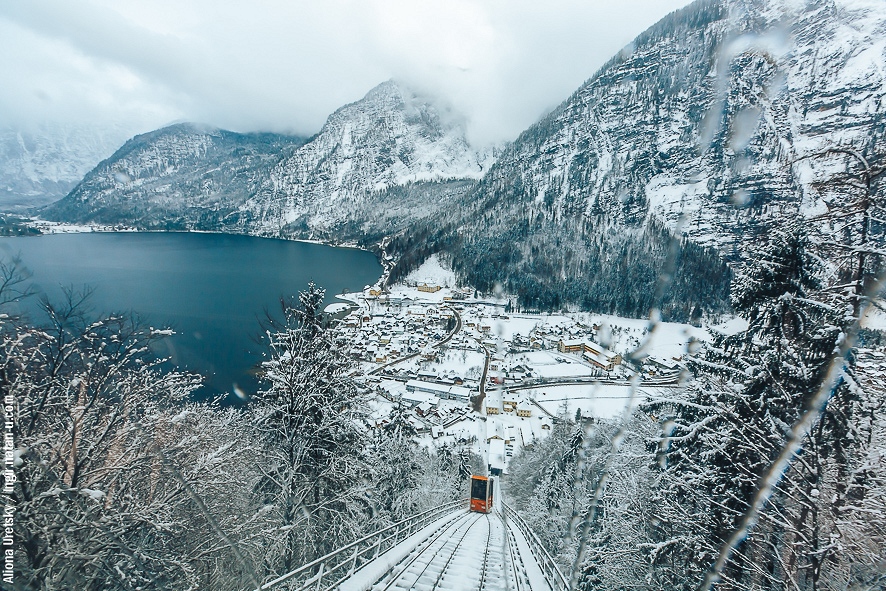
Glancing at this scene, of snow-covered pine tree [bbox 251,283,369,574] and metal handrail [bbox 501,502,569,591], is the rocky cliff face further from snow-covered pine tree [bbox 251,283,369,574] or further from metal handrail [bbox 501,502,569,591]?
snow-covered pine tree [bbox 251,283,369,574]

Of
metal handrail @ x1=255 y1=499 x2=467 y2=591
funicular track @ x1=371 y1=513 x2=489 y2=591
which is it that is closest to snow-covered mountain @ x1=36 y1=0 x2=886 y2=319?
funicular track @ x1=371 y1=513 x2=489 y2=591

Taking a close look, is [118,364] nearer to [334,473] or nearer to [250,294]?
[334,473]

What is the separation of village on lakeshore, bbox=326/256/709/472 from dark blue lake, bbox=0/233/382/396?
10.2 m

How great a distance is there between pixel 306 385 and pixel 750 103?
398 ft

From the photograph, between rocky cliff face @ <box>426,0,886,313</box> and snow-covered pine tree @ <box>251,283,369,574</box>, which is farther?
rocky cliff face @ <box>426,0,886,313</box>

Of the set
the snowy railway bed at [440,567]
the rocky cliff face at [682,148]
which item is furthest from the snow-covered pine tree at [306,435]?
the rocky cliff face at [682,148]

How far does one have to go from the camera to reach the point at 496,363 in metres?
41.0

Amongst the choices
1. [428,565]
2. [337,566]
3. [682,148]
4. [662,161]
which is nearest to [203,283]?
[428,565]

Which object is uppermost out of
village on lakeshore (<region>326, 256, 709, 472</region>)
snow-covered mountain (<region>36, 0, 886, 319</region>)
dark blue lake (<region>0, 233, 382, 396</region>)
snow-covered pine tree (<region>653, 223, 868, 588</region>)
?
snow-covered mountain (<region>36, 0, 886, 319</region>)

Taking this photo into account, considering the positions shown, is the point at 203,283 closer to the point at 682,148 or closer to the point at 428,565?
the point at 428,565

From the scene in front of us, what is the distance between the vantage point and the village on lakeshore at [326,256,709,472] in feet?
90.1

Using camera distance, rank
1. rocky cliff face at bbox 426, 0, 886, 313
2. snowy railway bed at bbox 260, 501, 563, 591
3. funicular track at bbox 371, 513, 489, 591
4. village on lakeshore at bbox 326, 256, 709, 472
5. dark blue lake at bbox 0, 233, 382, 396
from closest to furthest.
→ 1. snowy railway bed at bbox 260, 501, 563, 591
2. funicular track at bbox 371, 513, 489, 591
3. village on lakeshore at bbox 326, 256, 709, 472
4. dark blue lake at bbox 0, 233, 382, 396
5. rocky cliff face at bbox 426, 0, 886, 313

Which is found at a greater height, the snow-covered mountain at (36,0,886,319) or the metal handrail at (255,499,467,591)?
the snow-covered mountain at (36,0,886,319)

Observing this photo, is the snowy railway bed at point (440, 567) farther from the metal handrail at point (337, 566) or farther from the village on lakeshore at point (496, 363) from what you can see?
the village on lakeshore at point (496, 363)
